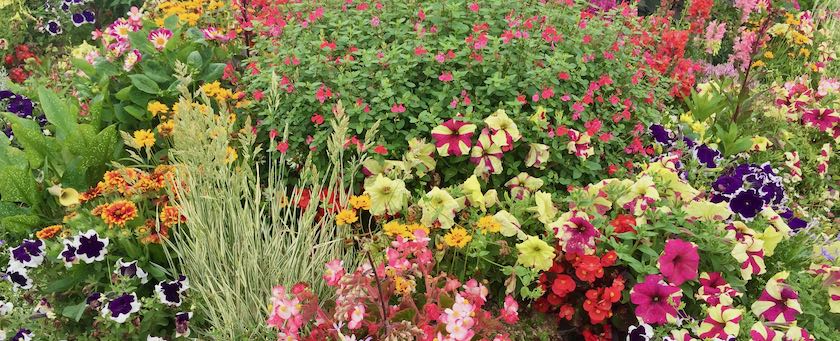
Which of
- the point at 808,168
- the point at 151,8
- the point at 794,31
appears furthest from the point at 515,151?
the point at 794,31

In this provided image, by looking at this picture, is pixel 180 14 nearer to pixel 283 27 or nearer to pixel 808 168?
pixel 283 27

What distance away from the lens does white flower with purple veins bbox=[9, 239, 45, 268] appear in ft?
7.59

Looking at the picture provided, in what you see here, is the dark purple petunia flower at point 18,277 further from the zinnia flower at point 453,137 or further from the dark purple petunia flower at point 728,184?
the dark purple petunia flower at point 728,184

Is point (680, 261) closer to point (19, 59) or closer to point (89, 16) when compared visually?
point (89, 16)

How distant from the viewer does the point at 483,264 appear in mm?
2451

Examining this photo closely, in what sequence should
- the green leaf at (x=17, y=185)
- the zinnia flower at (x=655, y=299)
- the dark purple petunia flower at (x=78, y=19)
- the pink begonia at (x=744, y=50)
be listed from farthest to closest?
1. the dark purple petunia flower at (x=78, y=19)
2. the pink begonia at (x=744, y=50)
3. the green leaf at (x=17, y=185)
4. the zinnia flower at (x=655, y=299)

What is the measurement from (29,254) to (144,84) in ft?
2.91

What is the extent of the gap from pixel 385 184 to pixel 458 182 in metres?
0.50

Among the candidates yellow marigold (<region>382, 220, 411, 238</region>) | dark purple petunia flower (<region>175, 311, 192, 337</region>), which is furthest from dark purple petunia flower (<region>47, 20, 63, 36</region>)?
yellow marigold (<region>382, 220, 411, 238</region>)

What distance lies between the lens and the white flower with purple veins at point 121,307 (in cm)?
216

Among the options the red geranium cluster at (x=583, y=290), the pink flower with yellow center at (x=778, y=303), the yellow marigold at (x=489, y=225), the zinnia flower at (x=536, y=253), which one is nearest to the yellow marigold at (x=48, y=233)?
the yellow marigold at (x=489, y=225)

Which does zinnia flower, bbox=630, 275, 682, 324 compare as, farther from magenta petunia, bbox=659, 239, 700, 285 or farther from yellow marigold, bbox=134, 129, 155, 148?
yellow marigold, bbox=134, 129, 155, 148

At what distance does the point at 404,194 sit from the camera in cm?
257

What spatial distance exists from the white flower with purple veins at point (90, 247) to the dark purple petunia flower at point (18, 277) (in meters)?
0.29
